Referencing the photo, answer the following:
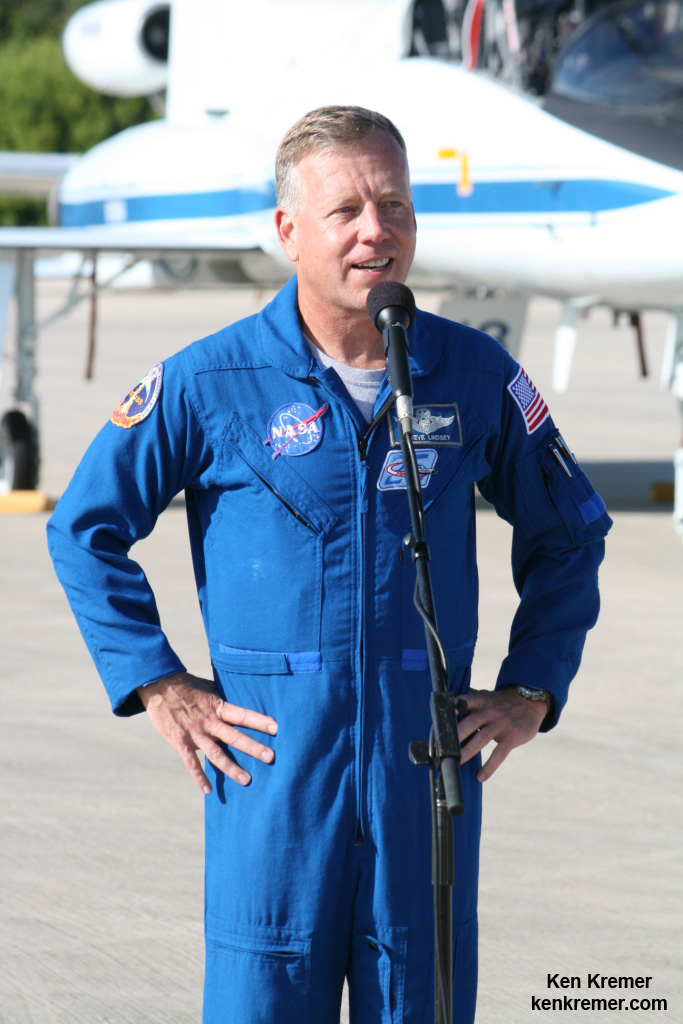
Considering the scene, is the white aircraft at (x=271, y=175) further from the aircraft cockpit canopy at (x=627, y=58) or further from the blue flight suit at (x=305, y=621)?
the blue flight suit at (x=305, y=621)

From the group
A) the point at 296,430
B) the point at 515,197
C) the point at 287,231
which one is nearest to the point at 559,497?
the point at 296,430

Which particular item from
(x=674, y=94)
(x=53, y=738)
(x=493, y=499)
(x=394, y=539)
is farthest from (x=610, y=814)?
(x=674, y=94)

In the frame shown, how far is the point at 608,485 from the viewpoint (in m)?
12.0

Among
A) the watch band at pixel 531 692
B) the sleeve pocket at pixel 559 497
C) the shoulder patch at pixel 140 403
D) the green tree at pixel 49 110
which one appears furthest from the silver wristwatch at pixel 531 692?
the green tree at pixel 49 110

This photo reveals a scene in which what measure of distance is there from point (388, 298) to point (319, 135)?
12.6 inches

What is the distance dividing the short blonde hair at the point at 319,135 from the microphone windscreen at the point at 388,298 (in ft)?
0.82

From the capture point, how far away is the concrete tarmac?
401 cm

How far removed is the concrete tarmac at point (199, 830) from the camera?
4012mm

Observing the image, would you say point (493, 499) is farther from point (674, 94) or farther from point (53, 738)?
point (674, 94)

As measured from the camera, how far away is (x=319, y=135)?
2.51 m

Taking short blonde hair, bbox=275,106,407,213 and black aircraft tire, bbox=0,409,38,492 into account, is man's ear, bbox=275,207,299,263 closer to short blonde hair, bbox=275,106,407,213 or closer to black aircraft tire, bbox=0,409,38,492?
short blonde hair, bbox=275,106,407,213

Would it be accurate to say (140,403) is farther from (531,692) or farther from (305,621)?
(531,692)

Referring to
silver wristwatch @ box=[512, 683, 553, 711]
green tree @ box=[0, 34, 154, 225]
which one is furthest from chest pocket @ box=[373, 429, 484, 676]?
green tree @ box=[0, 34, 154, 225]

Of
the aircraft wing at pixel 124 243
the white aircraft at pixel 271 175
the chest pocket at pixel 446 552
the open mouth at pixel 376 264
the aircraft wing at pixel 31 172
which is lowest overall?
the aircraft wing at pixel 31 172
